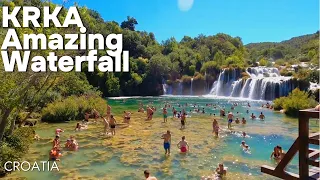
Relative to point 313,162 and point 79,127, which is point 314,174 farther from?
point 79,127

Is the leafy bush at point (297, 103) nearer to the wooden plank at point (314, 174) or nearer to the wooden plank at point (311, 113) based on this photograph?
the wooden plank at point (314, 174)

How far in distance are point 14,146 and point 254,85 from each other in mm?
45745

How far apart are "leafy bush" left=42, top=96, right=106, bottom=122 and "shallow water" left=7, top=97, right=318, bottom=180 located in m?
2.24

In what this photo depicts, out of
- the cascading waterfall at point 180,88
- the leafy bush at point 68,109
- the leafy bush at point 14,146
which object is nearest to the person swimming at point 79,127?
the leafy bush at point 68,109

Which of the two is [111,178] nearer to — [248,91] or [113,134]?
[113,134]

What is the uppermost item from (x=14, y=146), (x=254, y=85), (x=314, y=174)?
(x=254, y=85)

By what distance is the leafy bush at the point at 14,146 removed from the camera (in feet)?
38.7

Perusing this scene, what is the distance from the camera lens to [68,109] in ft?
94.9

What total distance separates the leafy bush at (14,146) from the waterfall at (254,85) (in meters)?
41.8

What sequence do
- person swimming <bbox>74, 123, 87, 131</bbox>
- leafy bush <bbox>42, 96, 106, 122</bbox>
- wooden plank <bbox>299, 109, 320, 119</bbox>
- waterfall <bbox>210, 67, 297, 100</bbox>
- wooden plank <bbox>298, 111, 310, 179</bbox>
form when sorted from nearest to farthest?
wooden plank <bbox>299, 109, 320, 119</bbox>, wooden plank <bbox>298, 111, 310, 179</bbox>, person swimming <bbox>74, 123, 87, 131</bbox>, leafy bush <bbox>42, 96, 106, 122</bbox>, waterfall <bbox>210, 67, 297, 100</bbox>

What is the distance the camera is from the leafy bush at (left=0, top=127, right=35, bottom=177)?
11.8 meters

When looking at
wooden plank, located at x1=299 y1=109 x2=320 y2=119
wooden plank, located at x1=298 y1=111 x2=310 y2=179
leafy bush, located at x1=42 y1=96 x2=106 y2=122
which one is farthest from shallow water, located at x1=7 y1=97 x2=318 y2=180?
wooden plank, located at x1=299 y1=109 x2=320 y2=119

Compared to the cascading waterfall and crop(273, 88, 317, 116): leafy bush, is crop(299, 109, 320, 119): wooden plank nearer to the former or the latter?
crop(273, 88, 317, 116): leafy bush

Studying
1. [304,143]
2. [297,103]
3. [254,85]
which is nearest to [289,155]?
[304,143]
